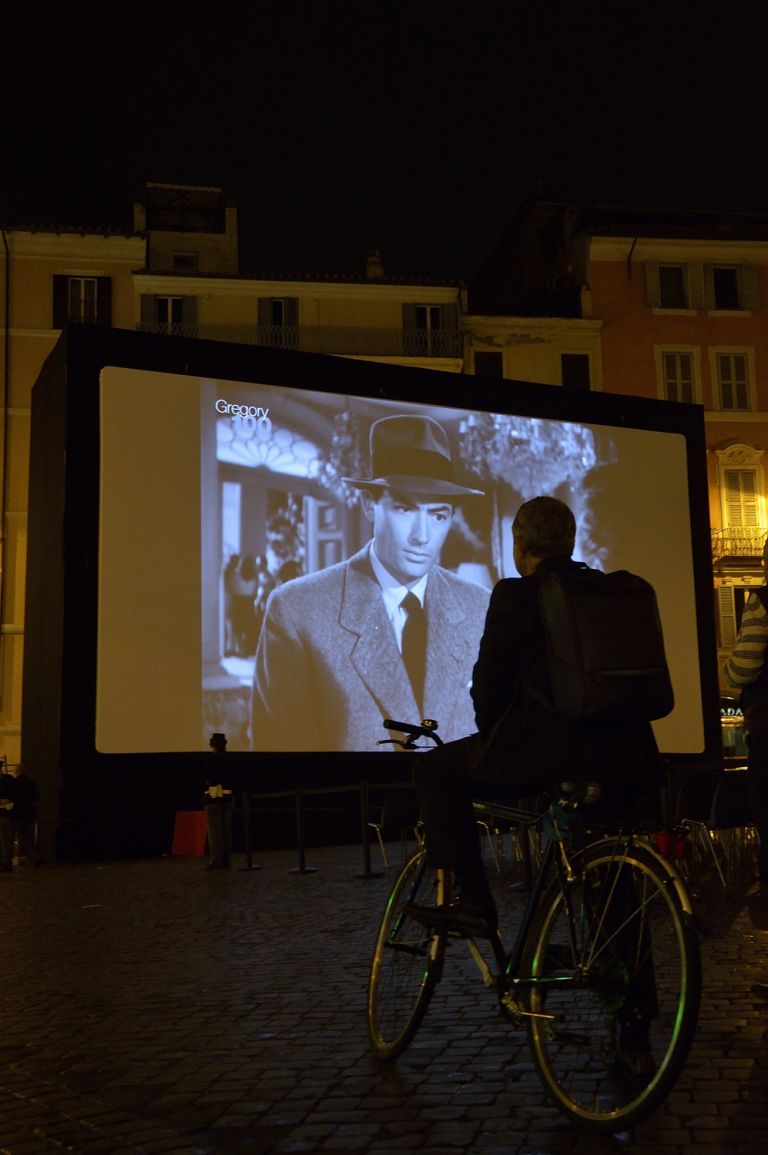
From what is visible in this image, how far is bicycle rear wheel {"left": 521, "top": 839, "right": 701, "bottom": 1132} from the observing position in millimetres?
3074

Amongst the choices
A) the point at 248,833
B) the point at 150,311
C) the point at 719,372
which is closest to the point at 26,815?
the point at 248,833

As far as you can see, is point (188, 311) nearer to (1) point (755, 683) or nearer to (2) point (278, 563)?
(2) point (278, 563)

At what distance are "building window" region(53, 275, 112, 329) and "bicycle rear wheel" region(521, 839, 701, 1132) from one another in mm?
30517

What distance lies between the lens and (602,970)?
3230mm

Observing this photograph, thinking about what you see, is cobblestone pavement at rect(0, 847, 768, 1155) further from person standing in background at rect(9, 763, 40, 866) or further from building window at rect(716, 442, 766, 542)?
building window at rect(716, 442, 766, 542)

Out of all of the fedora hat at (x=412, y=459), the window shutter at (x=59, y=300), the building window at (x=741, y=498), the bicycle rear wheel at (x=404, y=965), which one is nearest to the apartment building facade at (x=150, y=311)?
the window shutter at (x=59, y=300)

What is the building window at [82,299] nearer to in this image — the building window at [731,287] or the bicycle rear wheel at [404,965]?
the building window at [731,287]

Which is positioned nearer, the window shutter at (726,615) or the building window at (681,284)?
the window shutter at (726,615)

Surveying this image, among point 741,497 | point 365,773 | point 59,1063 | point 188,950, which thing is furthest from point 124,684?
point 741,497

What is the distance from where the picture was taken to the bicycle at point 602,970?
302 cm

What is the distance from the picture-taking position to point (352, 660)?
14875 mm

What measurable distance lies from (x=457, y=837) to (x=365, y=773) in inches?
478

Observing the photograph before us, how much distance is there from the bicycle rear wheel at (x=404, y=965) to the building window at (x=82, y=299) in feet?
97.6

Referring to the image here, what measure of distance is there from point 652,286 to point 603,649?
3267cm
